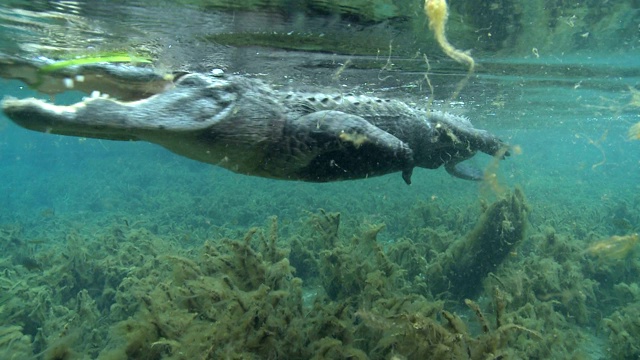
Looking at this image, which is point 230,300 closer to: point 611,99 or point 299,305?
point 299,305

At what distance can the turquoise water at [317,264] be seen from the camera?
405cm

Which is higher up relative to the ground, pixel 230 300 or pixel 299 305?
pixel 230 300

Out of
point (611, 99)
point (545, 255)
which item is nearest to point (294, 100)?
point (545, 255)

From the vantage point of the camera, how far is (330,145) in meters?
4.74

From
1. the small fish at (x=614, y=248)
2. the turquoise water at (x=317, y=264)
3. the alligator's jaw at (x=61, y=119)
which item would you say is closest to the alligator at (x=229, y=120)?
the alligator's jaw at (x=61, y=119)

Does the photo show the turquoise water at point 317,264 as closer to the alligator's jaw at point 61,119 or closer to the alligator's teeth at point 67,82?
the alligator's teeth at point 67,82

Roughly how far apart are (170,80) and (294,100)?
59.4 inches

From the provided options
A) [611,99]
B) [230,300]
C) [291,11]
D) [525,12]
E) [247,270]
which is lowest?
[247,270]

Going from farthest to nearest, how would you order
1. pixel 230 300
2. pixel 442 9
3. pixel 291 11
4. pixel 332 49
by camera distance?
pixel 332 49 → pixel 291 11 → pixel 442 9 → pixel 230 300

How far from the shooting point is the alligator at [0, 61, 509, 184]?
3.28m

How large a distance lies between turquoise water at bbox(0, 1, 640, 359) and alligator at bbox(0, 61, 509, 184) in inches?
58.3

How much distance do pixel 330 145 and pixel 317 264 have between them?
419 cm

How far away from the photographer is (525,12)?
23.9 feet

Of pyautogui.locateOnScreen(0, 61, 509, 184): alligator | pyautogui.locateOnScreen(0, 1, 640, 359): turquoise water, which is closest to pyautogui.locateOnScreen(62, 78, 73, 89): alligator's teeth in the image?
pyautogui.locateOnScreen(0, 61, 509, 184): alligator
